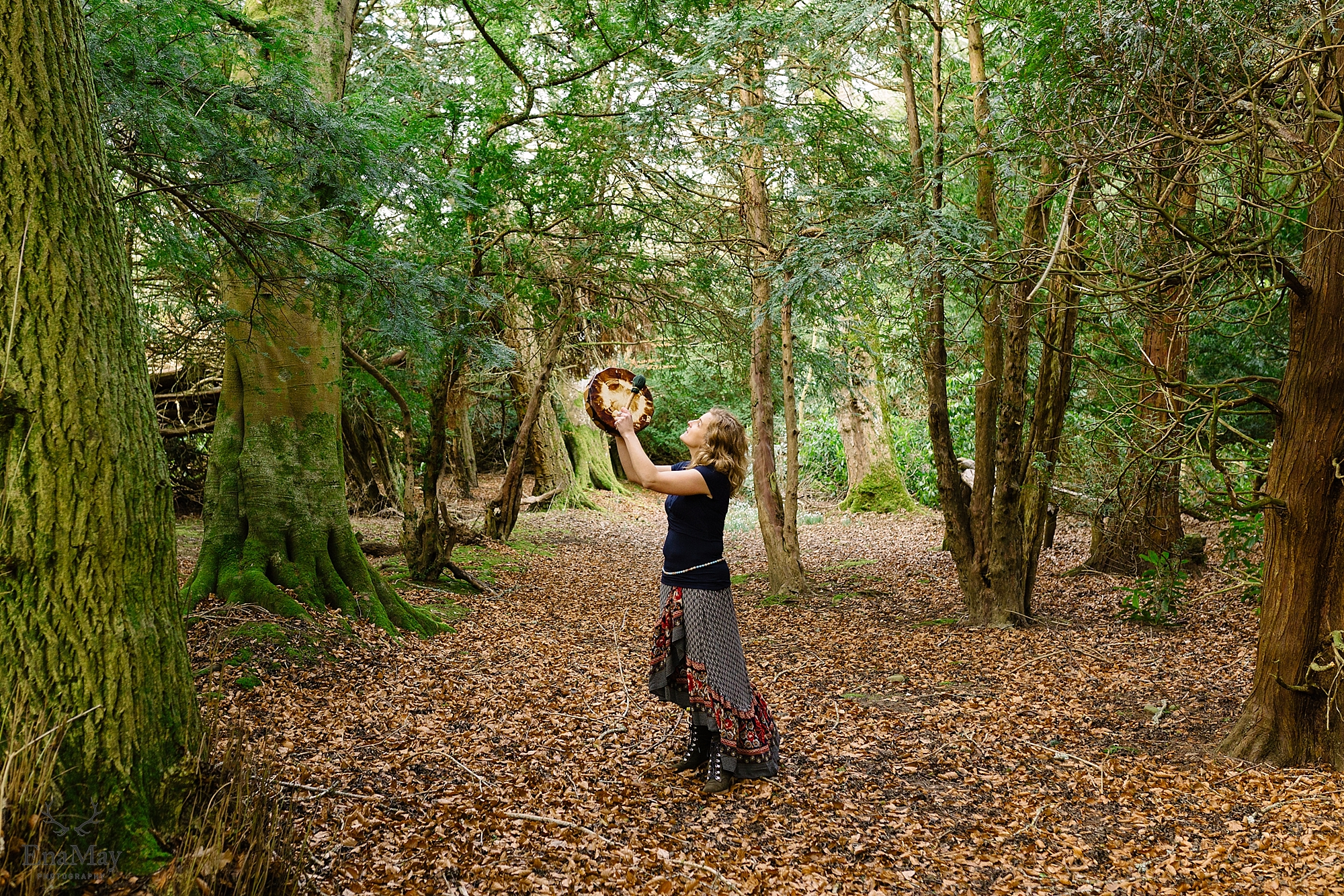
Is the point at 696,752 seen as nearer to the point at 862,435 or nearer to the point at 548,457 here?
the point at 862,435

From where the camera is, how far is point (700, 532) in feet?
13.8

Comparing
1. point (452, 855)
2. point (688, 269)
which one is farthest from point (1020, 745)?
point (688, 269)

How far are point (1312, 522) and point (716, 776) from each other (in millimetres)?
3076

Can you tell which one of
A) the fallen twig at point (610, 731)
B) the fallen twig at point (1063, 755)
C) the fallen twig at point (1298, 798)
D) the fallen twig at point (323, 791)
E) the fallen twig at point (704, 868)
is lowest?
the fallen twig at point (704, 868)

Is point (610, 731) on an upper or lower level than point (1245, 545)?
lower

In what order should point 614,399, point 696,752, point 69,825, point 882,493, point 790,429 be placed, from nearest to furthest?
point 69,825 → point 614,399 → point 696,752 → point 790,429 → point 882,493

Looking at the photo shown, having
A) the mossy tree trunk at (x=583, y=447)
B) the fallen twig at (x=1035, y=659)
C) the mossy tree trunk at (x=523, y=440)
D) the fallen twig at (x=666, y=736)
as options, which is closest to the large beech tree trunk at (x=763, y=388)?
the mossy tree trunk at (x=523, y=440)

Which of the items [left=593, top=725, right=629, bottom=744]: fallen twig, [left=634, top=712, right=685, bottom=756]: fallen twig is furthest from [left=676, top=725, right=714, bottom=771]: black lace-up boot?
[left=593, top=725, right=629, bottom=744]: fallen twig

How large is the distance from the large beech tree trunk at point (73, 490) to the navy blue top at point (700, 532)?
2150 mm

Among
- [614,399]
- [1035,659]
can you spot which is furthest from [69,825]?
[1035,659]

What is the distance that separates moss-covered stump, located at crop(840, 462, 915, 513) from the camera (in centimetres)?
1653

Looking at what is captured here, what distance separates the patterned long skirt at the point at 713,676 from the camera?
4180 millimetres

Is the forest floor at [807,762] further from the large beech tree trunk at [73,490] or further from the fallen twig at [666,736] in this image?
the large beech tree trunk at [73,490]

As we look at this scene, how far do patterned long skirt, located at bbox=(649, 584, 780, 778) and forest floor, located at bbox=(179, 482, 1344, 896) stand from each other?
215mm
